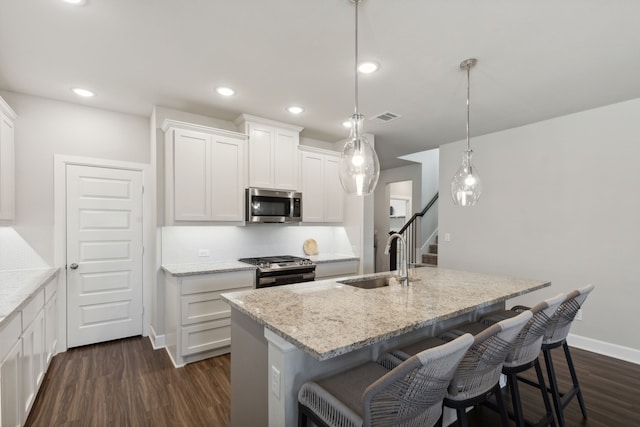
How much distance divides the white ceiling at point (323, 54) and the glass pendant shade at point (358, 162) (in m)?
0.70

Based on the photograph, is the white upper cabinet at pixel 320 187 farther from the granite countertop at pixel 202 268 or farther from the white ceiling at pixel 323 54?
the granite countertop at pixel 202 268

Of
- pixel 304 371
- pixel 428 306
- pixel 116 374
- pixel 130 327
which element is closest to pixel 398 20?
pixel 428 306

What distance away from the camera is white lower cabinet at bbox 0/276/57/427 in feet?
5.55

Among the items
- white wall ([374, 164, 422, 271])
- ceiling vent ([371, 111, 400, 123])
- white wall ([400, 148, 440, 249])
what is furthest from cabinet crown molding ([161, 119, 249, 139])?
white wall ([374, 164, 422, 271])

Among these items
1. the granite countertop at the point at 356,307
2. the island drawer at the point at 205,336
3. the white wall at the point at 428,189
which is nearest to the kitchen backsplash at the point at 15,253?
the island drawer at the point at 205,336

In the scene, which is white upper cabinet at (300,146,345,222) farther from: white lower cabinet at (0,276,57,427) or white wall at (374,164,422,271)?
white wall at (374,164,422,271)

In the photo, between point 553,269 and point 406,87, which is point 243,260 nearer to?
point 406,87

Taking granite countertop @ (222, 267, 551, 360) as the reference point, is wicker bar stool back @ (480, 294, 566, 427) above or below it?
below

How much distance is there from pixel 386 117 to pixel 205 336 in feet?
10.5

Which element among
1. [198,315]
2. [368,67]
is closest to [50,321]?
[198,315]

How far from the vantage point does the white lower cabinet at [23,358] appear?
1.69 meters

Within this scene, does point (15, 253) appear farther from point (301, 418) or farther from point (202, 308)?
point (301, 418)

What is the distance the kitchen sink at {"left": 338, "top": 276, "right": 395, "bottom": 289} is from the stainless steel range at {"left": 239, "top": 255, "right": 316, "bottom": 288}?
124 cm

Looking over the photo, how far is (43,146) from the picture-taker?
321 centimetres
